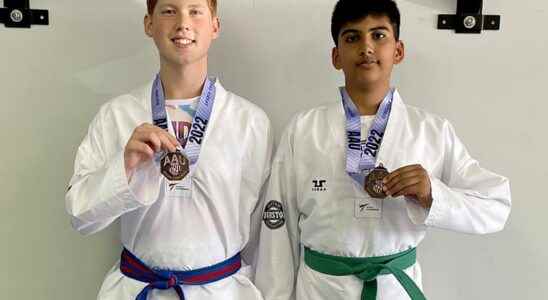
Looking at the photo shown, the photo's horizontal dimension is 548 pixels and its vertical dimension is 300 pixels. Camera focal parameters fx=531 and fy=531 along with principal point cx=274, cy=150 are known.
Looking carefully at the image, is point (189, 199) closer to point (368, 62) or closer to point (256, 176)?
point (256, 176)

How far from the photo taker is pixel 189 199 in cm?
150

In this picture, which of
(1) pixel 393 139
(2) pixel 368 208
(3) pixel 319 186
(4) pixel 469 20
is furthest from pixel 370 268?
(4) pixel 469 20

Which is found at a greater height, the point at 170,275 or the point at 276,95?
the point at 276,95

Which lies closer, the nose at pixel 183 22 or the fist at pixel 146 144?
the fist at pixel 146 144

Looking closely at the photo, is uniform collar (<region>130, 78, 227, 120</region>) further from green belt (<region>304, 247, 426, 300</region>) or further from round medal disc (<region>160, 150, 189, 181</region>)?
green belt (<region>304, 247, 426, 300</region>)

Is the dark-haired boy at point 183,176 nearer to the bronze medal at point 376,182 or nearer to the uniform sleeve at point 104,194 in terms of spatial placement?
the uniform sleeve at point 104,194

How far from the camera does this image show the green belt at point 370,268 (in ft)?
4.69

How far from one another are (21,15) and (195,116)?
32.9 inches

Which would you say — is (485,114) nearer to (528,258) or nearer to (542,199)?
(542,199)

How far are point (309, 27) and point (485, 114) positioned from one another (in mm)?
703

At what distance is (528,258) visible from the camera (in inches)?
76.1

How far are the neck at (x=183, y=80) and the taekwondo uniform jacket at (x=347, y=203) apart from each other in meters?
0.31

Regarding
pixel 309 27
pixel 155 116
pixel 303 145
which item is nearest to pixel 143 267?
pixel 155 116

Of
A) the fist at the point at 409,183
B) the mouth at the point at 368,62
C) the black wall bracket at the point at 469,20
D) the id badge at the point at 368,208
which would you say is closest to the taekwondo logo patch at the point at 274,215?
the id badge at the point at 368,208
